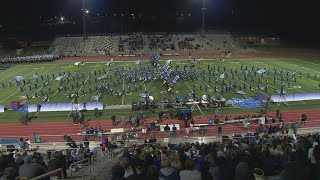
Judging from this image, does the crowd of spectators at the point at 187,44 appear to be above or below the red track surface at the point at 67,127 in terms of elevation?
above

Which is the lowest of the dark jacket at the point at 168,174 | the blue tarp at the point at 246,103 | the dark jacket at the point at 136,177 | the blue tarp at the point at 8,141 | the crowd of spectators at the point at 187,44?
the blue tarp at the point at 8,141

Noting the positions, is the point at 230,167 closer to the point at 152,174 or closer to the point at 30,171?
the point at 152,174

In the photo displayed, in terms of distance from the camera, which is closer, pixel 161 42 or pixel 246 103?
pixel 246 103

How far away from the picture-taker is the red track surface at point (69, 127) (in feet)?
63.4

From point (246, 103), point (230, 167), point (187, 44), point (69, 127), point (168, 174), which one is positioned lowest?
point (69, 127)

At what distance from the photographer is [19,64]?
157ft

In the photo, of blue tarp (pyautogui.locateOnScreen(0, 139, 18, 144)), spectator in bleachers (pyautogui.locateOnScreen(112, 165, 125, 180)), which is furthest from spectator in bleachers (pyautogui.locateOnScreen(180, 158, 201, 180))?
blue tarp (pyautogui.locateOnScreen(0, 139, 18, 144))

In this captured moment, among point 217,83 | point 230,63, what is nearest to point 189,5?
point 230,63

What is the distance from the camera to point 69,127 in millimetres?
21016

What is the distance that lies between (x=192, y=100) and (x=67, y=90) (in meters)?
12.2

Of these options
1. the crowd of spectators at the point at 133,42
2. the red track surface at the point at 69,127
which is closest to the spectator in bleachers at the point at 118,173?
the red track surface at the point at 69,127

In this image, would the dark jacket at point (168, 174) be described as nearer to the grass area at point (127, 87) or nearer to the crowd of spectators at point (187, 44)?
the grass area at point (127, 87)

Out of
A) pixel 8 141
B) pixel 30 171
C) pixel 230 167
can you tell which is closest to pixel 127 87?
pixel 8 141

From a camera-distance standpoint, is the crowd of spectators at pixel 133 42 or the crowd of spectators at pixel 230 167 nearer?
the crowd of spectators at pixel 230 167
